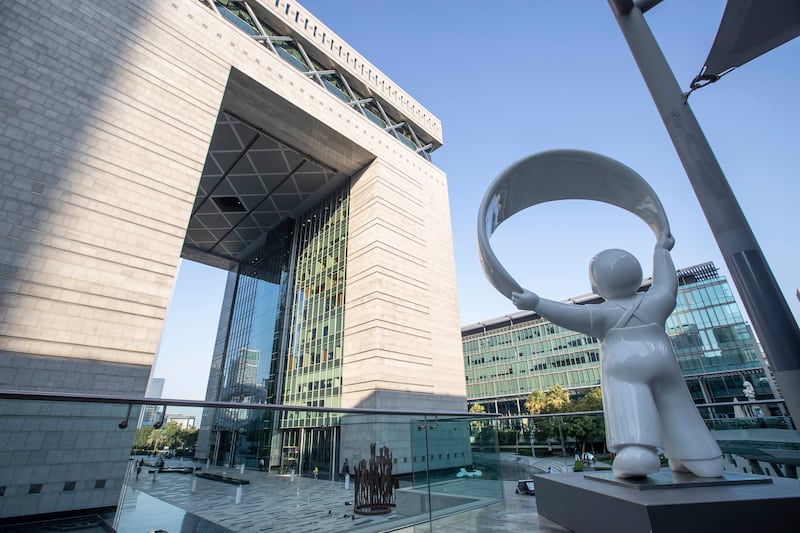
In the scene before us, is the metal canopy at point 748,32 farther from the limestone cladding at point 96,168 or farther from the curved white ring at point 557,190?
the limestone cladding at point 96,168

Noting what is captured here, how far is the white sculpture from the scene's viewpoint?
9.25 ft

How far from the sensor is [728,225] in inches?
116

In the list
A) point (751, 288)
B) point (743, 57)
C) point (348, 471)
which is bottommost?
point (348, 471)

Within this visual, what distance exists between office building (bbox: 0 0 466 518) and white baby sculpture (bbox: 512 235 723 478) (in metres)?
2.24

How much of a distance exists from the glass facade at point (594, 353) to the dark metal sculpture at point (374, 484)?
1498 inches

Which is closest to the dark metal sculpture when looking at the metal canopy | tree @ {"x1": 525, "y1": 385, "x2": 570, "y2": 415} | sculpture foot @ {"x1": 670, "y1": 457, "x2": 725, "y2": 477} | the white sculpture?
the white sculpture

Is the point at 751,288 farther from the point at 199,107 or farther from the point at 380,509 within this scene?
the point at 199,107

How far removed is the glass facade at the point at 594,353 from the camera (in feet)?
108

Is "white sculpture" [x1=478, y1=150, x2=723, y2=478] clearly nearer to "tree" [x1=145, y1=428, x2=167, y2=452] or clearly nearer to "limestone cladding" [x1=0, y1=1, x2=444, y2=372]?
"tree" [x1=145, y1=428, x2=167, y2=452]

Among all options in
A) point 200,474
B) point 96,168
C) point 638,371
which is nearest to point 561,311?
point 638,371

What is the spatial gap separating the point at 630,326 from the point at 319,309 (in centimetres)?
1765

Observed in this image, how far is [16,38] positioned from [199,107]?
4.22m

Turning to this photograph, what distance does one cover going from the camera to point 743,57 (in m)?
3.32

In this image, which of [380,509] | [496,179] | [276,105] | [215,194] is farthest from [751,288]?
[215,194]
